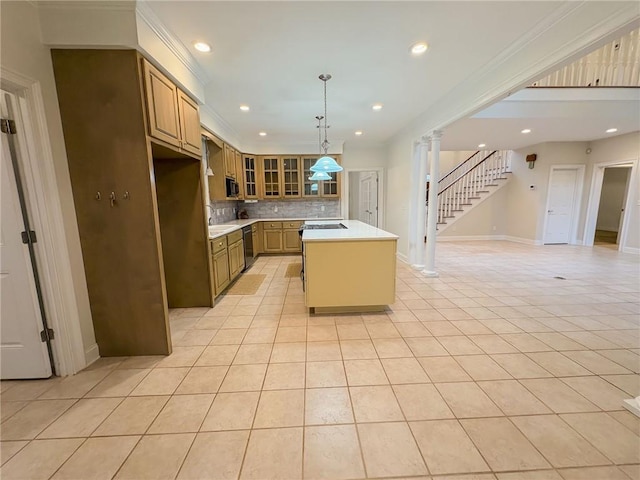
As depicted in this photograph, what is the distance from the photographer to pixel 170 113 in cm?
231

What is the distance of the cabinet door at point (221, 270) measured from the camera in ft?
10.9

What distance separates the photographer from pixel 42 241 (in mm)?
1844

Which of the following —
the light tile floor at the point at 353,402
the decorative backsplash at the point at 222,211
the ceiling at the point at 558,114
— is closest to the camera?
the light tile floor at the point at 353,402

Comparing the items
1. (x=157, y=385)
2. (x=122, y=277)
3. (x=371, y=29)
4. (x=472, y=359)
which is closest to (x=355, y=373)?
(x=472, y=359)

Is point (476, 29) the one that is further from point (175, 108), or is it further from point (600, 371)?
point (600, 371)

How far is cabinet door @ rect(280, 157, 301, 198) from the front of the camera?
6141 millimetres

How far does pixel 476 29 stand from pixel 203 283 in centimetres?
372

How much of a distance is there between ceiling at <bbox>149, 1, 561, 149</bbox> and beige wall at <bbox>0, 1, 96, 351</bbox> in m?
0.80

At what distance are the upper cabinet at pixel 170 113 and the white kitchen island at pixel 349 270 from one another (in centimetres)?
157

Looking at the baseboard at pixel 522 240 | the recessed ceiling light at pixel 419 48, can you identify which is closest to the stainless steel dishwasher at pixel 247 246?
the recessed ceiling light at pixel 419 48

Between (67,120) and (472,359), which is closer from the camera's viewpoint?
(67,120)

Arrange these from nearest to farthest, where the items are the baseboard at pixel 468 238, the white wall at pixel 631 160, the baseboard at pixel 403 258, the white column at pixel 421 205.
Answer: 1. the white column at pixel 421 205
2. the baseboard at pixel 403 258
3. the white wall at pixel 631 160
4. the baseboard at pixel 468 238

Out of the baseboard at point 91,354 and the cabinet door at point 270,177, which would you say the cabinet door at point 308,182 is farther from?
the baseboard at point 91,354

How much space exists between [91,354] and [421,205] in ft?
15.7
